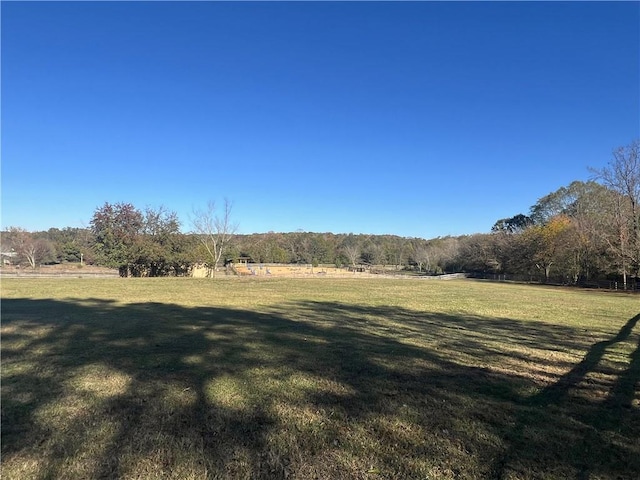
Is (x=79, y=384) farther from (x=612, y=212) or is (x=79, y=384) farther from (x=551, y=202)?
(x=551, y=202)

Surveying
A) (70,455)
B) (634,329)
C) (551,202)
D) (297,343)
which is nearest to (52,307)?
(297,343)

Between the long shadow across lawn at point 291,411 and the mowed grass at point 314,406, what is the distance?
18 mm

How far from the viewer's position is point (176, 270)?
46.5 metres

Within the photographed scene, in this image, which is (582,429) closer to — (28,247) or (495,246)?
(495,246)

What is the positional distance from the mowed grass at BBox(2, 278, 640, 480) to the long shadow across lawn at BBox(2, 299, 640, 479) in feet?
0.06

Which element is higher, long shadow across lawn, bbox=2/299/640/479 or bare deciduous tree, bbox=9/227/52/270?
bare deciduous tree, bbox=9/227/52/270

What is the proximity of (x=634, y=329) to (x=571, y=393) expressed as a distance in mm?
8753

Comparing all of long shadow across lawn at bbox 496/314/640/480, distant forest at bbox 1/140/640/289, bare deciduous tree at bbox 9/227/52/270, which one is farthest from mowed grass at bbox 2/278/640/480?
bare deciduous tree at bbox 9/227/52/270

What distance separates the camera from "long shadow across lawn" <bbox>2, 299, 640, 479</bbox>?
9.92 ft

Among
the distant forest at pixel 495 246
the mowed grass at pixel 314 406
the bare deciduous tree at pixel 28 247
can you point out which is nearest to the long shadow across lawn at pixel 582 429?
the mowed grass at pixel 314 406

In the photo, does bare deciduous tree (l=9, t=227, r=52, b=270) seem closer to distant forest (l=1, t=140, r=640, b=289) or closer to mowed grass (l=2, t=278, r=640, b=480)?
distant forest (l=1, t=140, r=640, b=289)

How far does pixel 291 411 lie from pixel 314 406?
286mm

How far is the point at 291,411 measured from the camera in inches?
159

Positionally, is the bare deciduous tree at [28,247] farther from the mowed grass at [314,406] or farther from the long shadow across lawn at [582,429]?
the long shadow across lawn at [582,429]
